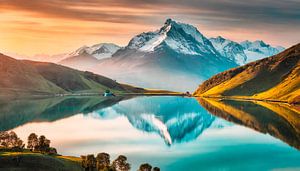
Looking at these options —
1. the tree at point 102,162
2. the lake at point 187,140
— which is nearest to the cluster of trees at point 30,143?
the lake at point 187,140

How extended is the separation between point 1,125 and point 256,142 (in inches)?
3218

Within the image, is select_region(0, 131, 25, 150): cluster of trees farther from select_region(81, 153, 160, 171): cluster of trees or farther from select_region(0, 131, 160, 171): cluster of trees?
select_region(81, 153, 160, 171): cluster of trees

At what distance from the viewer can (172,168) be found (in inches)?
3442

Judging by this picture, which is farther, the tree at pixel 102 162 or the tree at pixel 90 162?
the tree at pixel 90 162

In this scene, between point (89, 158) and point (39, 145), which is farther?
point (39, 145)

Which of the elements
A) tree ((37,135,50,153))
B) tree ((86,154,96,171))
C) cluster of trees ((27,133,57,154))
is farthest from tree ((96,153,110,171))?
tree ((37,135,50,153))

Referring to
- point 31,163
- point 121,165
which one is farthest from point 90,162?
point 31,163

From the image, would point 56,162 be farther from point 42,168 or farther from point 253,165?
point 253,165

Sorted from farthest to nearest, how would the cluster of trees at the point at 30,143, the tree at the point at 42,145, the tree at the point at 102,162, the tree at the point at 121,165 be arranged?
the tree at the point at 42,145 < the cluster of trees at the point at 30,143 < the tree at the point at 102,162 < the tree at the point at 121,165

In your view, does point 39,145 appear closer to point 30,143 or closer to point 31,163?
point 30,143

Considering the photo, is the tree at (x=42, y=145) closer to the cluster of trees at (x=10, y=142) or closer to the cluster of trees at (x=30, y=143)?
the cluster of trees at (x=30, y=143)

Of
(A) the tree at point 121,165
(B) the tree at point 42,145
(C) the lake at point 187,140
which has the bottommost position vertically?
(A) the tree at point 121,165

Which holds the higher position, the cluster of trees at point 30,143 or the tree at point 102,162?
the cluster of trees at point 30,143

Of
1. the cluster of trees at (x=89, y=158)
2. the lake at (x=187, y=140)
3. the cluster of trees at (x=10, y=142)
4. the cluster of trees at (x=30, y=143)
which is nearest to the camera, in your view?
the cluster of trees at (x=89, y=158)
